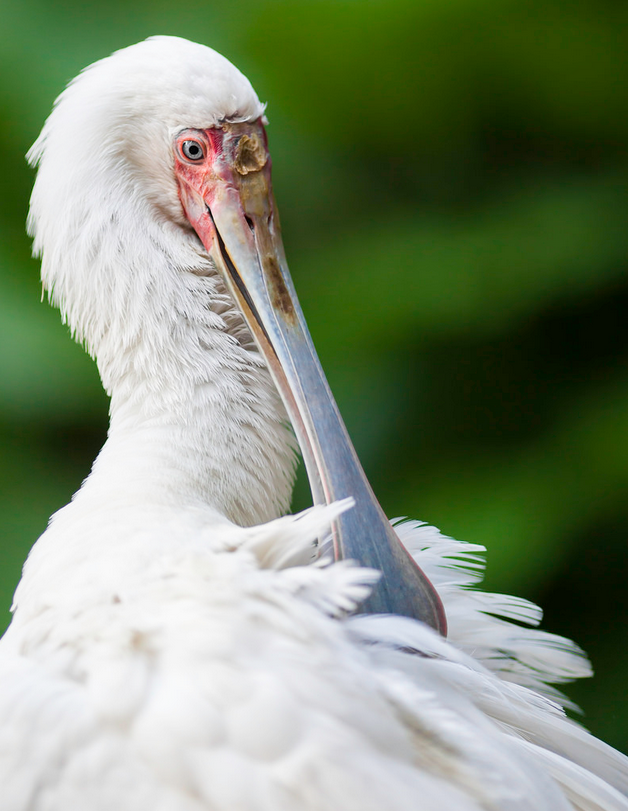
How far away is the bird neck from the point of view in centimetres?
114

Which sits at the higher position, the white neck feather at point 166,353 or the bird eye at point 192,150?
the bird eye at point 192,150

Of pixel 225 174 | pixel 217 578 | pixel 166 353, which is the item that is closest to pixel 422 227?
pixel 225 174

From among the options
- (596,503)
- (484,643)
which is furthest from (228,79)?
(596,503)

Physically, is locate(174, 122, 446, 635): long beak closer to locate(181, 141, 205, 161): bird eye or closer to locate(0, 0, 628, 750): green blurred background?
locate(181, 141, 205, 161): bird eye

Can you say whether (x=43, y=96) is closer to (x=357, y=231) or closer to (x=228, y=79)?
(x=357, y=231)

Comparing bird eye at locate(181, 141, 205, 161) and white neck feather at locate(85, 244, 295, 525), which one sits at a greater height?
bird eye at locate(181, 141, 205, 161)

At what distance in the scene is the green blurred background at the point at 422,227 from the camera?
8.31 ft

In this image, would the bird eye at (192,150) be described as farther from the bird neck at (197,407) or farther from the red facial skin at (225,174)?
the bird neck at (197,407)

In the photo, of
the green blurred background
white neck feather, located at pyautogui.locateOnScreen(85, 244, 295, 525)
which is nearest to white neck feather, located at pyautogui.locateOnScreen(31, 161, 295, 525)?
white neck feather, located at pyautogui.locateOnScreen(85, 244, 295, 525)

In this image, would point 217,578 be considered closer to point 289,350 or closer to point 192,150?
point 289,350

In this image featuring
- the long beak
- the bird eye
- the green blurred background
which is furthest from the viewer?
the green blurred background

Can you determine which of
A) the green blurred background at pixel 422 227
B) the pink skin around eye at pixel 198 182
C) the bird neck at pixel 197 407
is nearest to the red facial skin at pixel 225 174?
the pink skin around eye at pixel 198 182

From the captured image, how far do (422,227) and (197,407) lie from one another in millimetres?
1677

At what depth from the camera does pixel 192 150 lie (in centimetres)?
122
